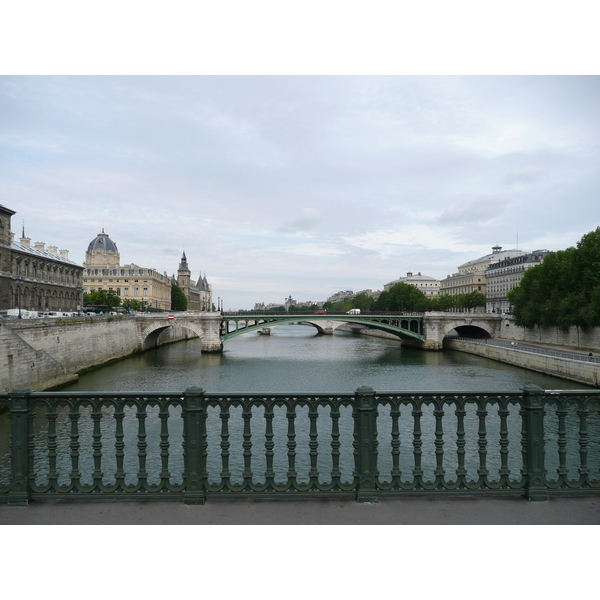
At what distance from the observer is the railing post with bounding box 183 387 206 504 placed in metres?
4.15

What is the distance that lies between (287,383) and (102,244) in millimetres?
87009

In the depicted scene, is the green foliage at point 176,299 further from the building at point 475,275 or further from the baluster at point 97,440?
the baluster at point 97,440

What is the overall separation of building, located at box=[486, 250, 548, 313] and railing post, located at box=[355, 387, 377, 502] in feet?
303

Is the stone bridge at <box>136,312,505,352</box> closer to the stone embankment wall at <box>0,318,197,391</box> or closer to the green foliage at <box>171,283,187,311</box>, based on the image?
the stone embankment wall at <box>0,318,197,391</box>

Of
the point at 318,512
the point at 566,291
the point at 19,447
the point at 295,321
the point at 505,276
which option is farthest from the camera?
the point at 505,276

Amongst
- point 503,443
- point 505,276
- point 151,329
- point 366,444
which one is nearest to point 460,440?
point 503,443

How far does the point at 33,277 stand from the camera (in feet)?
164

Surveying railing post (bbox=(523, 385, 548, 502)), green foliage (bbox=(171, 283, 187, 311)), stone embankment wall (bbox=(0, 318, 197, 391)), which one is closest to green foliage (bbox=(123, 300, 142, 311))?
stone embankment wall (bbox=(0, 318, 197, 391))

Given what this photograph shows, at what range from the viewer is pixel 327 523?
3.80 meters

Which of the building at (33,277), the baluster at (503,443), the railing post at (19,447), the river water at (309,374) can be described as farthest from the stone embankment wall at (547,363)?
the building at (33,277)

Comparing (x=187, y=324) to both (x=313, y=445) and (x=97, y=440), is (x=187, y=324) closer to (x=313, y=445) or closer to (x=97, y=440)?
(x=97, y=440)

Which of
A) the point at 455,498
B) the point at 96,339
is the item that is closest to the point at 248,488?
the point at 455,498

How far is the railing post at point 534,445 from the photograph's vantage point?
13.9 ft

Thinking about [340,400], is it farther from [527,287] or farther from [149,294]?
[149,294]
